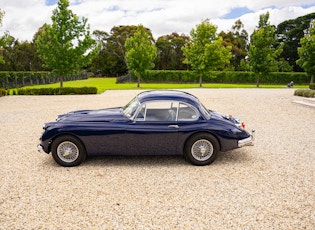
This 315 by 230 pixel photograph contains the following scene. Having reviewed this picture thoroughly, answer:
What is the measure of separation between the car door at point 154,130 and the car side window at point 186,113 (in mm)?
104

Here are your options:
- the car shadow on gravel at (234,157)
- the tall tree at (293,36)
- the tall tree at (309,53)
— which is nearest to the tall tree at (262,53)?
the tall tree at (309,53)

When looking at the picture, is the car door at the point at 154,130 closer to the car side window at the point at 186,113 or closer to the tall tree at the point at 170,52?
the car side window at the point at 186,113

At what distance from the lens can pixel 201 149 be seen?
559cm

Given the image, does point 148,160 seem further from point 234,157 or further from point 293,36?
point 293,36

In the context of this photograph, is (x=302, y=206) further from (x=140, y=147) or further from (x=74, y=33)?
(x=74, y=33)

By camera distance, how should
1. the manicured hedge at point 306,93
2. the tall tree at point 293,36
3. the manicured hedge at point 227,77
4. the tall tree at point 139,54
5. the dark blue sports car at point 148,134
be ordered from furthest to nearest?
the tall tree at point 293,36
the manicured hedge at point 227,77
the tall tree at point 139,54
the manicured hedge at point 306,93
the dark blue sports car at point 148,134

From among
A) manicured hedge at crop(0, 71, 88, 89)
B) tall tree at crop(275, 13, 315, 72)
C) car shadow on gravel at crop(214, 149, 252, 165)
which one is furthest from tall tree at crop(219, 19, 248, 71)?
car shadow on gravel at crop(214, 149, 252, 165)

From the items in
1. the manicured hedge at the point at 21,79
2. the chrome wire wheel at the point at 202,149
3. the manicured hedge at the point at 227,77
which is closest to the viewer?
the chrome wire wheel at the point at 202,149

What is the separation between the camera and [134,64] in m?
35.7

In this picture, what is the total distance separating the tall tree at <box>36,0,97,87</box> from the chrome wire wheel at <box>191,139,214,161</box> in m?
21.2

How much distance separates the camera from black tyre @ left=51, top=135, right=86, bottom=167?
5.48 meters

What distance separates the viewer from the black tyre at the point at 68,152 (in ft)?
18.0

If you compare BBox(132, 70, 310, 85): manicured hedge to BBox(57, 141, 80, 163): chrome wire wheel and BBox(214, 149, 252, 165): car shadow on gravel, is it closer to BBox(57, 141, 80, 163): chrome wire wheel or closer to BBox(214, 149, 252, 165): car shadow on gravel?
BBox(214, 149, 252, 165): car shadow on gravel

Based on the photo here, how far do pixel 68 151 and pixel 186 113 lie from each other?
8.34ft
